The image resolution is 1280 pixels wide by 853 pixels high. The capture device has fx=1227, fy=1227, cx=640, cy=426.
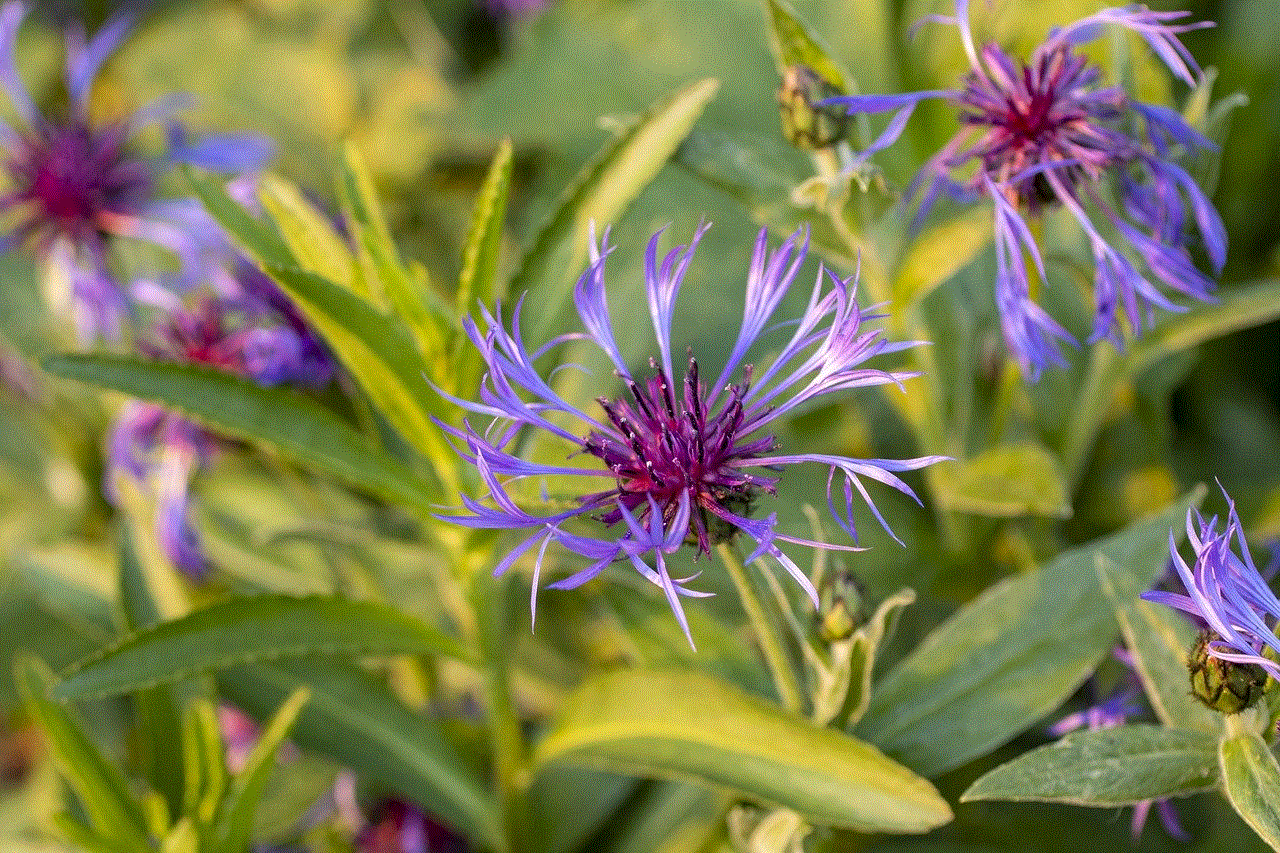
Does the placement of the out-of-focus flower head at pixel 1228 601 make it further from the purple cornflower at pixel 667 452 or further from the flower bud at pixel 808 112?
the flower bud at pixel 808 112

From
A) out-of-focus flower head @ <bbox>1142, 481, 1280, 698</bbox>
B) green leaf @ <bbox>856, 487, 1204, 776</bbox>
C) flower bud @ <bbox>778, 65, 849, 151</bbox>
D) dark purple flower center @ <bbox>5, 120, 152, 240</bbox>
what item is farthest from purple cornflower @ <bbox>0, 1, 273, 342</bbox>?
out-of-focus flower head @ <bbox>1142, 481, 1280, 698</bbox>

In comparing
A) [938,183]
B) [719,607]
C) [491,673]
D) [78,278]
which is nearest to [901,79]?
[938,183]

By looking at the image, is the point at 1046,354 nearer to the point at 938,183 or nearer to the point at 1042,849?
the point at 938,183

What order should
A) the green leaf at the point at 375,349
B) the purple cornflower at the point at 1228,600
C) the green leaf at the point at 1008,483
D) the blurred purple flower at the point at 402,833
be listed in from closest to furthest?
the purple cornflower at the point at 1228,600, the green leaf at the point at 375,349, the green leaf at the point at 1008,483, the blurred purple flower at the point at 402,833

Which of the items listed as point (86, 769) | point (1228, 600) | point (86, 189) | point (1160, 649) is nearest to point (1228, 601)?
point (1228, 600)

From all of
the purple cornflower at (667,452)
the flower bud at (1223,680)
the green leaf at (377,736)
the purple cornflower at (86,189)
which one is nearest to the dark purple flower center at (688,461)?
the purple cornflower at (667,452)

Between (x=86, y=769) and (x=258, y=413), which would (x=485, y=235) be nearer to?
(x=258, y=413)
